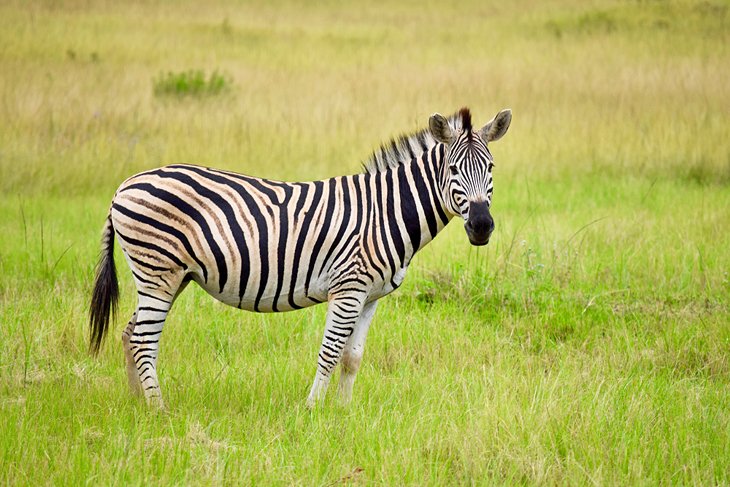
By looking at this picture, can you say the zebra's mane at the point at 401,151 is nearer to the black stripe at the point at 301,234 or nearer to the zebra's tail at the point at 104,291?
the black stripe at the point at 301,234

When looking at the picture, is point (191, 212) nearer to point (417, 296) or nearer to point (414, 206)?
point (414, 206)

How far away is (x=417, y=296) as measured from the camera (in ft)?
23.8

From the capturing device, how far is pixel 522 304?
6977 millimetres

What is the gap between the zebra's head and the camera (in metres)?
4.62

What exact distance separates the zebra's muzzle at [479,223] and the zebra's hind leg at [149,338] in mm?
1877

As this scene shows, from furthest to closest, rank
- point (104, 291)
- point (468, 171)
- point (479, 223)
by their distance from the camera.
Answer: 1. point (104, 291)
2. point (468, 171)
3. point (479, 223)

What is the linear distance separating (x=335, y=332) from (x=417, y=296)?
241 cm

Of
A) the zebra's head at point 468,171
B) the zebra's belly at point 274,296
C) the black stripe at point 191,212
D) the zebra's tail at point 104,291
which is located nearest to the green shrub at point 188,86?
the zebra's tail at point 104,291

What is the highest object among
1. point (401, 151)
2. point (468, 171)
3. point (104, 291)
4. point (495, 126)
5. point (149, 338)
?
point (495, 126)

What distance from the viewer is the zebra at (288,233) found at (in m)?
4.91

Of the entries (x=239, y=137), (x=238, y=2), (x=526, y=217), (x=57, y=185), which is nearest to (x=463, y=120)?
(x=526, y=217)

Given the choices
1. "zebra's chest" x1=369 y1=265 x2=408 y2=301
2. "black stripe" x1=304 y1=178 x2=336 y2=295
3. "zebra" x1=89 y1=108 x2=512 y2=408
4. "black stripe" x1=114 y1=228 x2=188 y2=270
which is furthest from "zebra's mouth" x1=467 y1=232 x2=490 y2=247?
"black stripe" x1=114 y1=228 x2=188 y2=270

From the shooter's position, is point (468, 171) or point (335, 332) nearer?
point (468, 171)

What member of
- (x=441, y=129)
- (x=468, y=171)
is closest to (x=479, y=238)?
(x=468, y=171)
